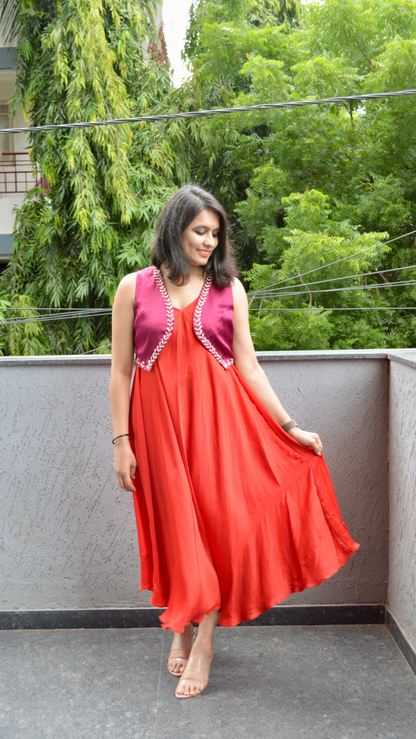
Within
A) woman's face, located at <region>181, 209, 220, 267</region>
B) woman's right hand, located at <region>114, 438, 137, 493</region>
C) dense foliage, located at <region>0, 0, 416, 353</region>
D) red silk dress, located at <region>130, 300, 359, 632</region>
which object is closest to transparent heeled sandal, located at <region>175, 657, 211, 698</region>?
red silk dress, located at <region>130, 300, 359, 632</region>

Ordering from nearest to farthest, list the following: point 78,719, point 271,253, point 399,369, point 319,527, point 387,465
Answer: point 78,719 → point 319,527 → point 399,369 → point 387,465 → point 271,253

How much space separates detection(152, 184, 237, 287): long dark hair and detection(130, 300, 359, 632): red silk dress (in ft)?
0.43

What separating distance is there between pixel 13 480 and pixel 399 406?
141 cm

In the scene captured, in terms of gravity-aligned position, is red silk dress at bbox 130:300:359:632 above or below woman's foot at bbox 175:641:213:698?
above

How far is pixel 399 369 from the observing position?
6.75 ft

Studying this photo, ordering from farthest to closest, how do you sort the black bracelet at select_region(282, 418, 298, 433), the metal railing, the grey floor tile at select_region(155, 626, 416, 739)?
the metal railing → the black bracelet at select_region(282, 418, 298, 433) → the grey floor tile at select_region(155, 626, 416, 739)

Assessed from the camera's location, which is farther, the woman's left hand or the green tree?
the green tree

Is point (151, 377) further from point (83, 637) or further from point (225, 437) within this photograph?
point (83, 637)

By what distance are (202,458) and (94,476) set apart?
0.66 meters

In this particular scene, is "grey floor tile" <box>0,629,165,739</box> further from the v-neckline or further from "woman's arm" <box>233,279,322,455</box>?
the v-neckline

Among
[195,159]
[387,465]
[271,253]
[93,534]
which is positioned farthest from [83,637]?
[195,159]

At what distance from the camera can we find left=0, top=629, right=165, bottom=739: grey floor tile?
1662 mm

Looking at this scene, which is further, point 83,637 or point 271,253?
point 271,253

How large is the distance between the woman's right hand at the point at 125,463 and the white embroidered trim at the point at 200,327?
362mm
